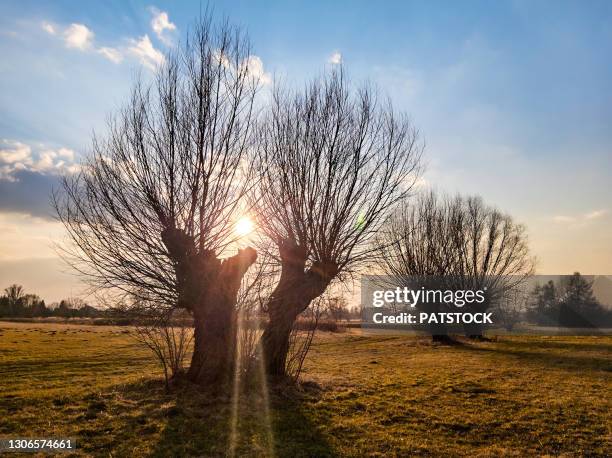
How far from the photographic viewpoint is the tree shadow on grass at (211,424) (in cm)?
688

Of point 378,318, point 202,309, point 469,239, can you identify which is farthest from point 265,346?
point 378,318

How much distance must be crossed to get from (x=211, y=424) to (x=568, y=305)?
203 feet

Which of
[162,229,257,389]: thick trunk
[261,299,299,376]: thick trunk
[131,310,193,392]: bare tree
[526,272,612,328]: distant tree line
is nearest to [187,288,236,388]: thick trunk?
[162,229,257,389]: thick trunk

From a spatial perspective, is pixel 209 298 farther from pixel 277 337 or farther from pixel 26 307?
pixel 26 307

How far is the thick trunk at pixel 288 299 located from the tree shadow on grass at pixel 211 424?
58.3 inches

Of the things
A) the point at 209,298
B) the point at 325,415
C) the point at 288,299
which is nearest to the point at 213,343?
the point at 209,298

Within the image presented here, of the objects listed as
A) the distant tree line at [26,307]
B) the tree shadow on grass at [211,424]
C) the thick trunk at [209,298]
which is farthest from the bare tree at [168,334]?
the distant tree line at [26,307]

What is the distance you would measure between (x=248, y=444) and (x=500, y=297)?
124 ft

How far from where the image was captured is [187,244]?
10.5 metres

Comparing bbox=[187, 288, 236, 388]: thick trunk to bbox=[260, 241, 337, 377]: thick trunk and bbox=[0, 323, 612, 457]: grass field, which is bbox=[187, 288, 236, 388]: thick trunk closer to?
bbox=[0, 323, 612, 457]: grass field

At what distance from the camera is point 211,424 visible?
8164mm

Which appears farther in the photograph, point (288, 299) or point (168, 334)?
point (288, 299)

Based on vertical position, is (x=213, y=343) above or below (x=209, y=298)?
below

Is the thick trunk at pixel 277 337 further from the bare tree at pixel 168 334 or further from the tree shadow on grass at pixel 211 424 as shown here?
the bare tree at pixel 168 334
